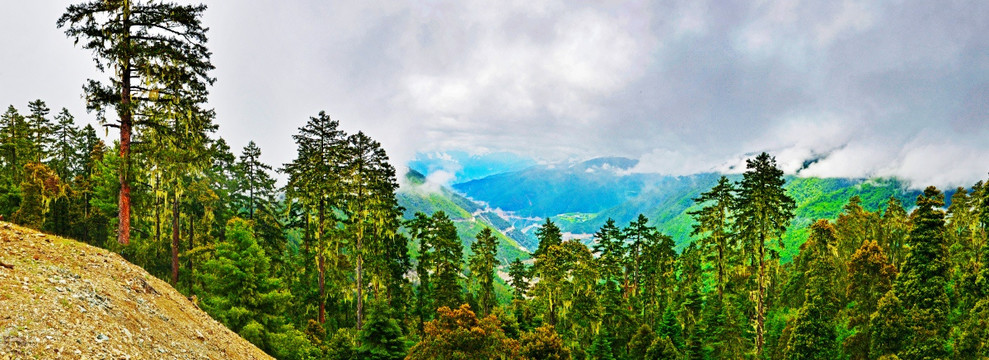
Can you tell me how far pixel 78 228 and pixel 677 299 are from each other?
214 ft

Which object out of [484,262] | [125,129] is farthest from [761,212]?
[125,129]

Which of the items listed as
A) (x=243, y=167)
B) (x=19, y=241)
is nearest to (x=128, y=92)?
(x=19, y=241)

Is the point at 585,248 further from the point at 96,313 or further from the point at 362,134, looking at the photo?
the point at 96,313

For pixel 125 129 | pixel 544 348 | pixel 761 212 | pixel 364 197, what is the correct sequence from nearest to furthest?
pixel 125 129 → pixel 544 348 → pixel 761 212 → pixel 364 197

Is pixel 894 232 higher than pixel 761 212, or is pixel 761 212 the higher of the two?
pixel 761 212

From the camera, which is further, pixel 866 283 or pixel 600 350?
pixel 866 283

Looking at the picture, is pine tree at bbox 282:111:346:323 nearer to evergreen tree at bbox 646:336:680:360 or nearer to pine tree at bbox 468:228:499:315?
pine tree at bbox 468:228:499:315

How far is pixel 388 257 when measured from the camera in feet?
112

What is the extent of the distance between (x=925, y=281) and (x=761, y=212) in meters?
18.5

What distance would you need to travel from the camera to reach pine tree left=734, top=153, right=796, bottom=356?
2458cm

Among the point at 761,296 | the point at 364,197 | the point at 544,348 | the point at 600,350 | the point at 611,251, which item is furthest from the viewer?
the point at 611,251

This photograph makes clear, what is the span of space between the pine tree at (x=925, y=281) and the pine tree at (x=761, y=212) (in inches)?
529

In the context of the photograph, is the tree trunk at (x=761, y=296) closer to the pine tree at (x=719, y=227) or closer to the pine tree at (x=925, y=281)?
the pine tree at (x=719, y=227)

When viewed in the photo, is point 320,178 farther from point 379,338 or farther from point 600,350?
point 600,350
